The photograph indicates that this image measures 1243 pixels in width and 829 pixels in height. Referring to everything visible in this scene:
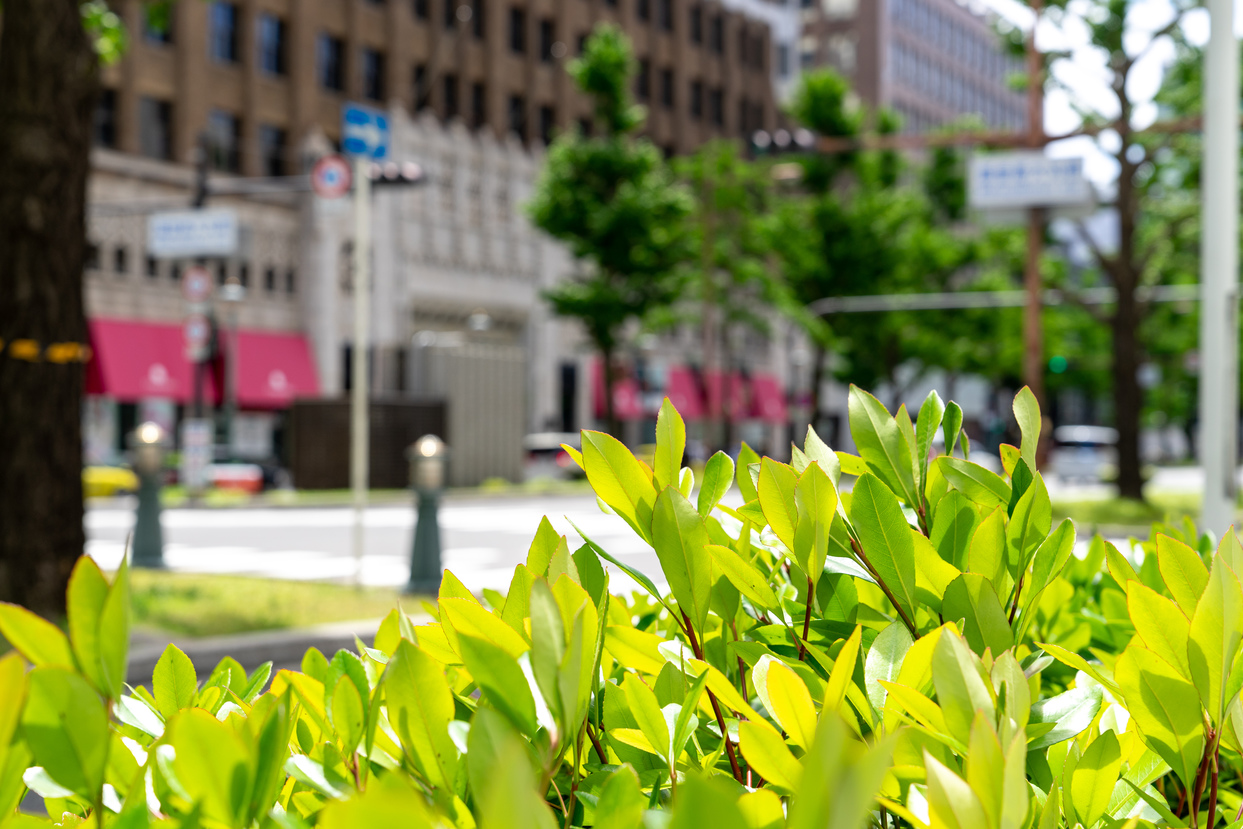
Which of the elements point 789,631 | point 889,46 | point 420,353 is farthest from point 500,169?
point 789,631

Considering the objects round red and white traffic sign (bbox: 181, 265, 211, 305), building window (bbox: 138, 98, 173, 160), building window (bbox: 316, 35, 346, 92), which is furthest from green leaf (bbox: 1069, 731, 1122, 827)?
building window (bbox: 316, 35, 346, 92)

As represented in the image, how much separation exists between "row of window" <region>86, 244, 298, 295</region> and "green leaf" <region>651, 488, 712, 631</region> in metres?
32.9

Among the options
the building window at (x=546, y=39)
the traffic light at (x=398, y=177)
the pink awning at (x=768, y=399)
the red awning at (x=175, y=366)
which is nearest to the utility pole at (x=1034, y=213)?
the traffic light at (x=398, y=177)

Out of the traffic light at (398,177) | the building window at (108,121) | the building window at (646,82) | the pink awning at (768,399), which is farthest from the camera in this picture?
the pink awning at (768,399)

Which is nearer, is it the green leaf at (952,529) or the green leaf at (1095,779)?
the green leaf at (1095,779)

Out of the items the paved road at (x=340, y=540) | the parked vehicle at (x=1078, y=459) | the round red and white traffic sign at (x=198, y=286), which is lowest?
the parked vehicle at (x=1078, y=459)

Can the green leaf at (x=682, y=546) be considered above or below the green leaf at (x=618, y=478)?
below

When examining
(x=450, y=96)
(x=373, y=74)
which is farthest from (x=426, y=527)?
(x=450, y=96)

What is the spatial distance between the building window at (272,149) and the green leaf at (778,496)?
37.5 m

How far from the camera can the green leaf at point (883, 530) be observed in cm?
114

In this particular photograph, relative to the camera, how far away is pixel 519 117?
45.1 metres

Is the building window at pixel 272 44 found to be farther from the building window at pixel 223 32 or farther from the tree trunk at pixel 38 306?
the tree trunk at pixel 38 306

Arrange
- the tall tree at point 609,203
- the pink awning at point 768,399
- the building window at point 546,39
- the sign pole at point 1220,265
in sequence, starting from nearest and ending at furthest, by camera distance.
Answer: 1. the sign pole at point 1220,265
2. the tall tree at point 609,203
3. the building window at point 546,39
4. the pink awning at point 768,399

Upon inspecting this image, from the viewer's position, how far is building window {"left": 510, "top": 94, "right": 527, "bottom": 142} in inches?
1769
